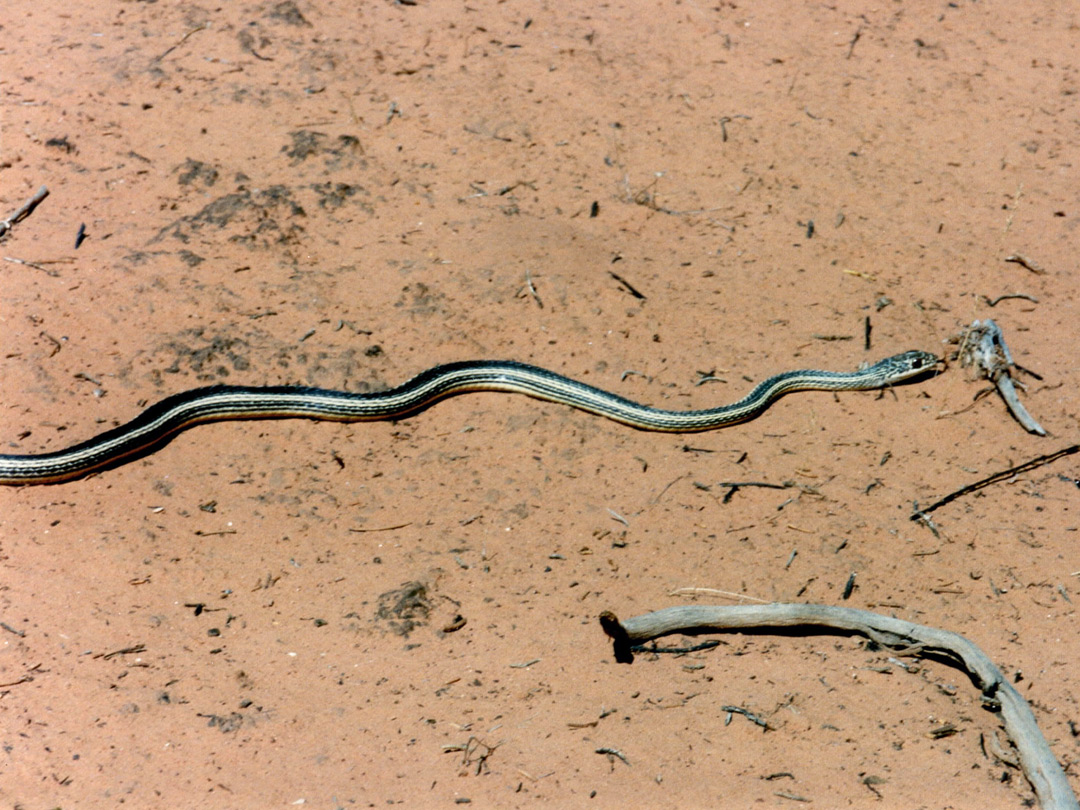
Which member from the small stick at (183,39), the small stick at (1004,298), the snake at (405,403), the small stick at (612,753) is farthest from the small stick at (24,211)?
the small stick at (1004,298)

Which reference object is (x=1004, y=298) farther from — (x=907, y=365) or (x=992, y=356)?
(x=907, y=365)

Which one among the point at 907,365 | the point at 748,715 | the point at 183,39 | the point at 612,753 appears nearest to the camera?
the point at 612,753

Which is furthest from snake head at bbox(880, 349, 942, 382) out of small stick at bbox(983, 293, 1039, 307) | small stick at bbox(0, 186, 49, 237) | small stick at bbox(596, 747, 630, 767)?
small stick at bbox(0, 186, 49, 237)

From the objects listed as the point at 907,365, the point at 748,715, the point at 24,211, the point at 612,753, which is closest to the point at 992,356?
the point at 907,365

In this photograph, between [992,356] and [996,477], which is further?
[992,356]

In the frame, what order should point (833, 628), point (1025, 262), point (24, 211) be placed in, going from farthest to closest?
point (1025, 262), point (24, 211), point (833, 628)

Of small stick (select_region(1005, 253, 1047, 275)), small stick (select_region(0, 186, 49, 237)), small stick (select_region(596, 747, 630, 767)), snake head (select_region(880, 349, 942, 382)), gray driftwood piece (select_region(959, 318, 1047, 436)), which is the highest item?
small stick (select_region(1005, 253, 1047, 275))

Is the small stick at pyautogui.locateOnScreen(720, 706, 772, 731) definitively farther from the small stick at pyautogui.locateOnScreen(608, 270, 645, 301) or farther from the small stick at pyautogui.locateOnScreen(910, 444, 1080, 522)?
the small stick at pyautogui.locateOnScreen(608, 270, 645, 301)
